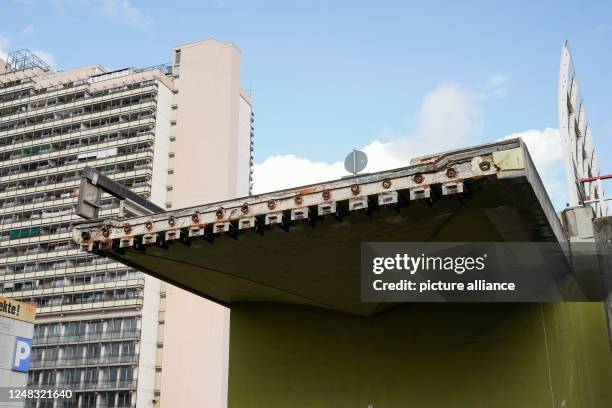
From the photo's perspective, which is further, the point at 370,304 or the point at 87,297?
the point at 87,297

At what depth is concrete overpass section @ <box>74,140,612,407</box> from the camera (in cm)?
1075

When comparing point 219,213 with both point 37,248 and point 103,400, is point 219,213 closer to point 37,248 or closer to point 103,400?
point 103,400

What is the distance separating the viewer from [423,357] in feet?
46.9

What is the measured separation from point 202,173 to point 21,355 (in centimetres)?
3887

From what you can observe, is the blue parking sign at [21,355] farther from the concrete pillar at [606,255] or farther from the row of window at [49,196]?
the concrete pillar at [606,255]

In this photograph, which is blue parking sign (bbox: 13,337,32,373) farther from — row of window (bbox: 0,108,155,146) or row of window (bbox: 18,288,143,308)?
row of window (bbox: 0,108,155,146)

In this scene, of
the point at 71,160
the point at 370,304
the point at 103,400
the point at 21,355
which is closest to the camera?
the point at 370,304

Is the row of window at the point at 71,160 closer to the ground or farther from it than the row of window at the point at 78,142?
closer to the ground

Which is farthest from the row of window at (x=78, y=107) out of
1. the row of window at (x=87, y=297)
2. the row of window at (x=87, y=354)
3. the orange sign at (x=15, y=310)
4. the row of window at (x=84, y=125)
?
the orange sign at (x=15, y=310)

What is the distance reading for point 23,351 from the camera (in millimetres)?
39250

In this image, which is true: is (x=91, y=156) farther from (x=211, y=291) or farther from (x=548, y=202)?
(x=548, y=202)

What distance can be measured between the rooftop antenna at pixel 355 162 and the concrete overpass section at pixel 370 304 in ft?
3.85

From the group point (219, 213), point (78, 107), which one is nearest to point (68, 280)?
point (78, 107)

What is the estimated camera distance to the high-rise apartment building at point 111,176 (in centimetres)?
6862
